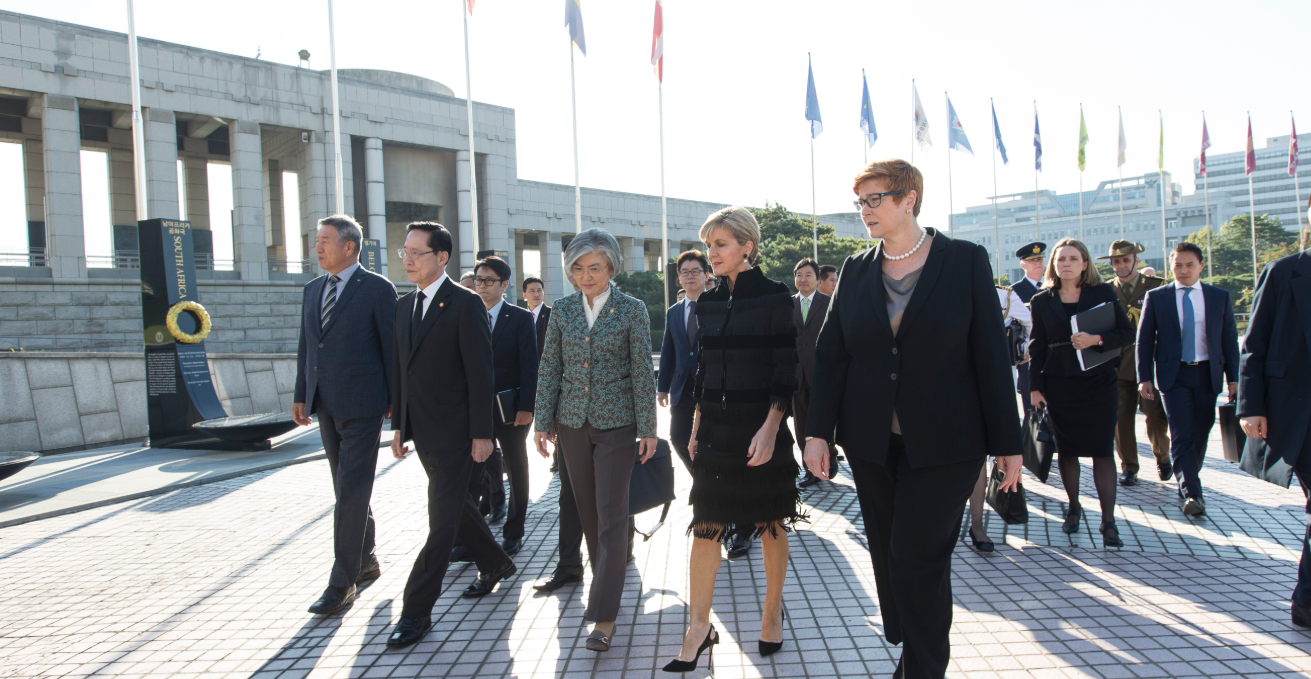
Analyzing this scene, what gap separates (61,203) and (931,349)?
29045 millimetres

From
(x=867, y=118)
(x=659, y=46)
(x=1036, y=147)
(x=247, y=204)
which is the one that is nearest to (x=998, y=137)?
(x=1036, y=147)

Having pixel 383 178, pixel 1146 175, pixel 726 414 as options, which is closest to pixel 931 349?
pixel 726 414

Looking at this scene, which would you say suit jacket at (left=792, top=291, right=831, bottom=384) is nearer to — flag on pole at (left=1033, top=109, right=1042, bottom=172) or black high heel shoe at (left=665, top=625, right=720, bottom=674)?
black high heel shoe at (left=665, top=625, right=720, bottom=674)

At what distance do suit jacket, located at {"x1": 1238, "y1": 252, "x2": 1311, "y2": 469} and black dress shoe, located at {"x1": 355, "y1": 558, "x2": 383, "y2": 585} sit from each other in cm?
467

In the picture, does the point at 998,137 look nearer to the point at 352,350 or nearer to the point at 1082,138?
the point at 1082,138

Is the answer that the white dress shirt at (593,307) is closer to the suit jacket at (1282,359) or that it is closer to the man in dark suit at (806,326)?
the man in dark suit at (806,326)

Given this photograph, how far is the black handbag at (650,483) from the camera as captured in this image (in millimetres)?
3783

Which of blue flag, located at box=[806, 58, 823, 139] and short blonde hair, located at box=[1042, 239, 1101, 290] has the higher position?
blue flag, located at box=[806, 58, 823, 139]

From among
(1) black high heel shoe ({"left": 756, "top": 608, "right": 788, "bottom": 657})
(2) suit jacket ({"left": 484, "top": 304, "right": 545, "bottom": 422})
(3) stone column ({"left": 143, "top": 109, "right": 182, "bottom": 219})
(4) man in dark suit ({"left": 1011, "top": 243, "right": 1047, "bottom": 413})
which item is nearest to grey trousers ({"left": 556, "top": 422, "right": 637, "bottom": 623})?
(1) black high heel shoe ({"left": 756, "top": 608, "right": 788, "bottom": 657})

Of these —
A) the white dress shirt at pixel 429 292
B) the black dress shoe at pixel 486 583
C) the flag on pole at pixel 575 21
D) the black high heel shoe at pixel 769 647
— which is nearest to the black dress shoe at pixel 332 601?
the black dress shoe at pixel 486 583

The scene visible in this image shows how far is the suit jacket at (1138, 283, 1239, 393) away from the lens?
5.44 meters

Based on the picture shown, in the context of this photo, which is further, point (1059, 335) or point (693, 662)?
point (1059, 335)

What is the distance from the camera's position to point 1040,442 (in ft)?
16.8

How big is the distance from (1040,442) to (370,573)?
4.49 m
